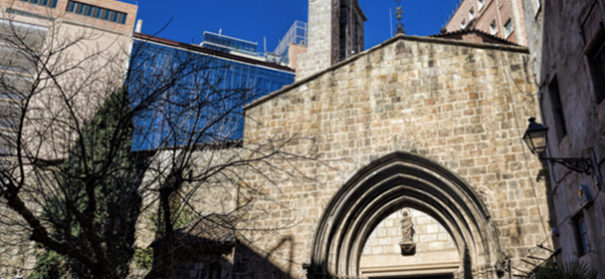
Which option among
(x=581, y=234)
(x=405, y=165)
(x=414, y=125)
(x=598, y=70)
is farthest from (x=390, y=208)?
(x=598, y=70)

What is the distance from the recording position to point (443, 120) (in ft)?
37.4

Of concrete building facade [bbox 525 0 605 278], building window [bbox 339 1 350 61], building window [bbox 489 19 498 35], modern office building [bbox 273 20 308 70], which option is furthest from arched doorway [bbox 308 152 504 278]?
modern office building [bbox 273 20 308 70]

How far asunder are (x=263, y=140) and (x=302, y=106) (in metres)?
1.29

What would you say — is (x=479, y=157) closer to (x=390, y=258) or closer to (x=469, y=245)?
(x=469, y=245)

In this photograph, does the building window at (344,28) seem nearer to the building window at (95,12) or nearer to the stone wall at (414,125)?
the stone wall at (414,125)

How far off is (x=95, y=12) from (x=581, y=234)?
1552 inches

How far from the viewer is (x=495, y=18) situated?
31.8 meters

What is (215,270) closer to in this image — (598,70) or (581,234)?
(581,234)

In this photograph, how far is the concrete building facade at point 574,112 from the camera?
267 inches

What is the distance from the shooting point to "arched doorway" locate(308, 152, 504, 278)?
1072 centimetres

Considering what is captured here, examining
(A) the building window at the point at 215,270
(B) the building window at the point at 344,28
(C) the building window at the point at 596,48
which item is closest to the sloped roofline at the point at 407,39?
(A) the building window at the point at 215,270

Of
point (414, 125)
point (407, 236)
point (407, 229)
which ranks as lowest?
point (407, 236)

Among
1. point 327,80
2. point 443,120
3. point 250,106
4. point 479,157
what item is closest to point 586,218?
point 479,157

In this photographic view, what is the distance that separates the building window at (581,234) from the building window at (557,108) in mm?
1518
